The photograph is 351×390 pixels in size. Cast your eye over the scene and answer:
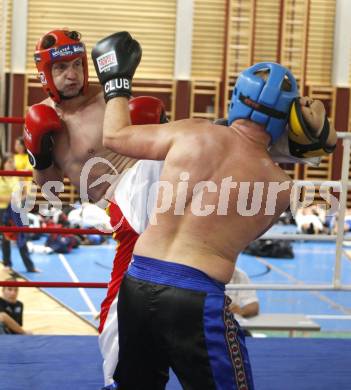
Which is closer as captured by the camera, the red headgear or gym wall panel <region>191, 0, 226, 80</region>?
the red headgear

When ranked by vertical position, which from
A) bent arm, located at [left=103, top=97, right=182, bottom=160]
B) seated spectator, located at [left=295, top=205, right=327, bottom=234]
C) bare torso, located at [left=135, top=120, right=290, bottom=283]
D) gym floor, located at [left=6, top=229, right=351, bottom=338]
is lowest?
gym floor, located at [left=6, top=229, right=351, bottom=338]

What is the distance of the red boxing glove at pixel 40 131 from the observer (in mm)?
2385

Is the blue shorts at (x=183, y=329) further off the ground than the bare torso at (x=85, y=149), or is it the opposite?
the bare torso at (x=85, y=149)

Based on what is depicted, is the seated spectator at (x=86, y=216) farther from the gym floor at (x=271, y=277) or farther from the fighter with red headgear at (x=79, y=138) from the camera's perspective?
the fighter with red headgear at (x=79, y=138)

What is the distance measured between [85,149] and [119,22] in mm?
8450

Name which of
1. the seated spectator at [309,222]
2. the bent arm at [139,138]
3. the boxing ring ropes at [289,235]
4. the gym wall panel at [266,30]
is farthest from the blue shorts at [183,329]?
the gym wall panel at [266,30]

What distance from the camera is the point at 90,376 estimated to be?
273cm

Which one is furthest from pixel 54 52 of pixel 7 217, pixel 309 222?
pixel 309 222

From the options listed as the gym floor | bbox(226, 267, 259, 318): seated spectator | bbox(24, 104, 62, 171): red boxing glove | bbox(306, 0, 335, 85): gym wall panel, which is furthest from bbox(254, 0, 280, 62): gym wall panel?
bbox(24, 104, 62, 171): red boxing glove

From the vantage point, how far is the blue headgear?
1.74 meters

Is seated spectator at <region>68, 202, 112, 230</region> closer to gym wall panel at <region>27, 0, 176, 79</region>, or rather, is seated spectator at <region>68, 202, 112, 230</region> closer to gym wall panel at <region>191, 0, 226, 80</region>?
gym wall panel at <region>27, 0, 176, 79</region>

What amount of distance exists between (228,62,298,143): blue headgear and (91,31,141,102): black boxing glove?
1.14ft

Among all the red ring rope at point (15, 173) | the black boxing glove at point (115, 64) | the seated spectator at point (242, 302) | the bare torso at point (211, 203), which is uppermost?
the black boxing glove at point (115, 64)

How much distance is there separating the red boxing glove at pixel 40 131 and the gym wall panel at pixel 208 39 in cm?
860
